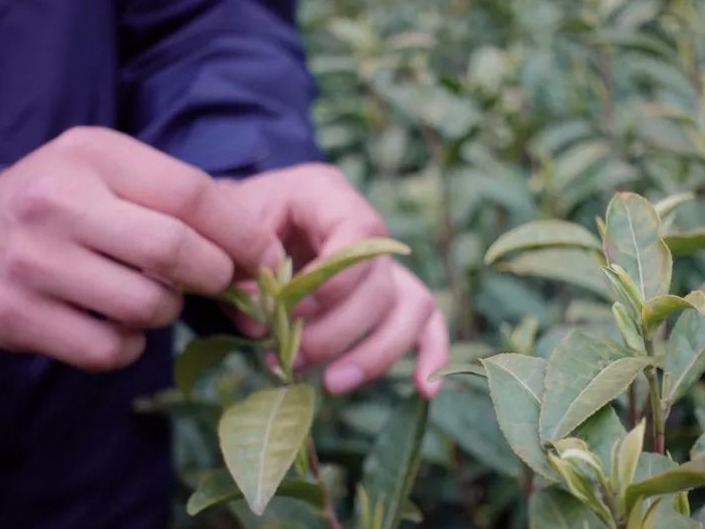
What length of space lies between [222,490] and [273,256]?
188 millimetres

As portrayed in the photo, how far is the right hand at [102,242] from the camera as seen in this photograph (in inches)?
26.2

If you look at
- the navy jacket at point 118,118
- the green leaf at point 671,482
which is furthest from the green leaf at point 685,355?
the navy jacket at point 118,118

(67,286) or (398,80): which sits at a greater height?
(67,286)

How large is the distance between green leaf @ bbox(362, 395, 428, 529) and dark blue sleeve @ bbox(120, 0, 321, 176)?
0.30 meters

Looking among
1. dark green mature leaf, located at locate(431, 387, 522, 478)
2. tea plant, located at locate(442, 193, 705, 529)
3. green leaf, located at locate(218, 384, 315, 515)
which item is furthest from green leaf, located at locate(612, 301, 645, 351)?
dark green mature leaf, located at locate(431, 387, 522, 478)

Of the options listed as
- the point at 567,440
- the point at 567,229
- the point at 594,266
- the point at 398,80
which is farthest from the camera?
the point at 398,80

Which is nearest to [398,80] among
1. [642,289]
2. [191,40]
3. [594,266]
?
[191,40]

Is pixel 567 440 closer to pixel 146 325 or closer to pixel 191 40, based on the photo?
pixel 146 325

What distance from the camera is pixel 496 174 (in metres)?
1.29

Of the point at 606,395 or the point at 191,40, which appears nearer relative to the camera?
the point at 606,395

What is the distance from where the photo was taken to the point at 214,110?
1.03m

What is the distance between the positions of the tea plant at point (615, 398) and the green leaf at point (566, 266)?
0.64 feet

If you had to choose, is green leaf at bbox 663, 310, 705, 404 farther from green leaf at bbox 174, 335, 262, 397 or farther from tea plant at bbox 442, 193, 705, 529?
green leaf at bbox 174, 335, 262, 397

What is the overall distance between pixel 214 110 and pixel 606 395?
60 cm
